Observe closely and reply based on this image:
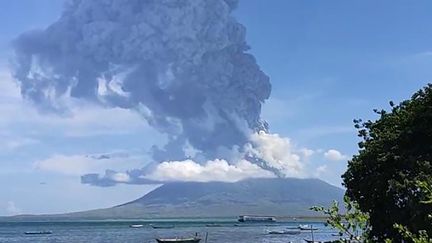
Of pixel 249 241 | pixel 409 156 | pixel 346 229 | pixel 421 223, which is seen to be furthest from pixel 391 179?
pixel 249 241

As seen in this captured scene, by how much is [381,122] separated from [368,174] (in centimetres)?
511

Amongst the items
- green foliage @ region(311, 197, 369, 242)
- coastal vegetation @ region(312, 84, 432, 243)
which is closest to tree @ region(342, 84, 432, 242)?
coastal vegetation @ region(312, 84, 432, 243)

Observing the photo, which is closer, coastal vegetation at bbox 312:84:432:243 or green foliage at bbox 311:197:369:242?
green foliage at bbox 311:197:369:242

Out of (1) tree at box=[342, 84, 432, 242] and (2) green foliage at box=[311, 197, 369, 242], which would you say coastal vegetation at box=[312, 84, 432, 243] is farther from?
(2) green foliage at box=[311, 197, 369, 242]

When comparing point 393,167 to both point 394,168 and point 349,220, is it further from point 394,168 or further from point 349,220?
point 349,220

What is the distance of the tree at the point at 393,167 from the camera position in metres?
31.3

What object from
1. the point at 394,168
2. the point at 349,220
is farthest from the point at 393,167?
the point at 349,220

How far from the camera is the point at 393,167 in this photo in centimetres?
3359

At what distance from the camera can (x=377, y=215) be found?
112 feet

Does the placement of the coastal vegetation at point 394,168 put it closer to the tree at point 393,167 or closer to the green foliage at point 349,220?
the tree at point 393,167

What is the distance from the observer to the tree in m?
31.3

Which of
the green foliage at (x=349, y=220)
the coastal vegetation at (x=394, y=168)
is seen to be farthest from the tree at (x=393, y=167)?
the green foliage at (x=349, y=220)

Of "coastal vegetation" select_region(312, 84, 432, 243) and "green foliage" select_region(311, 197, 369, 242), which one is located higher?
"coastal vegetation" select_region(312, 84, 432, 243)

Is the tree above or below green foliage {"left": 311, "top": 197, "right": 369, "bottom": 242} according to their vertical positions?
above
